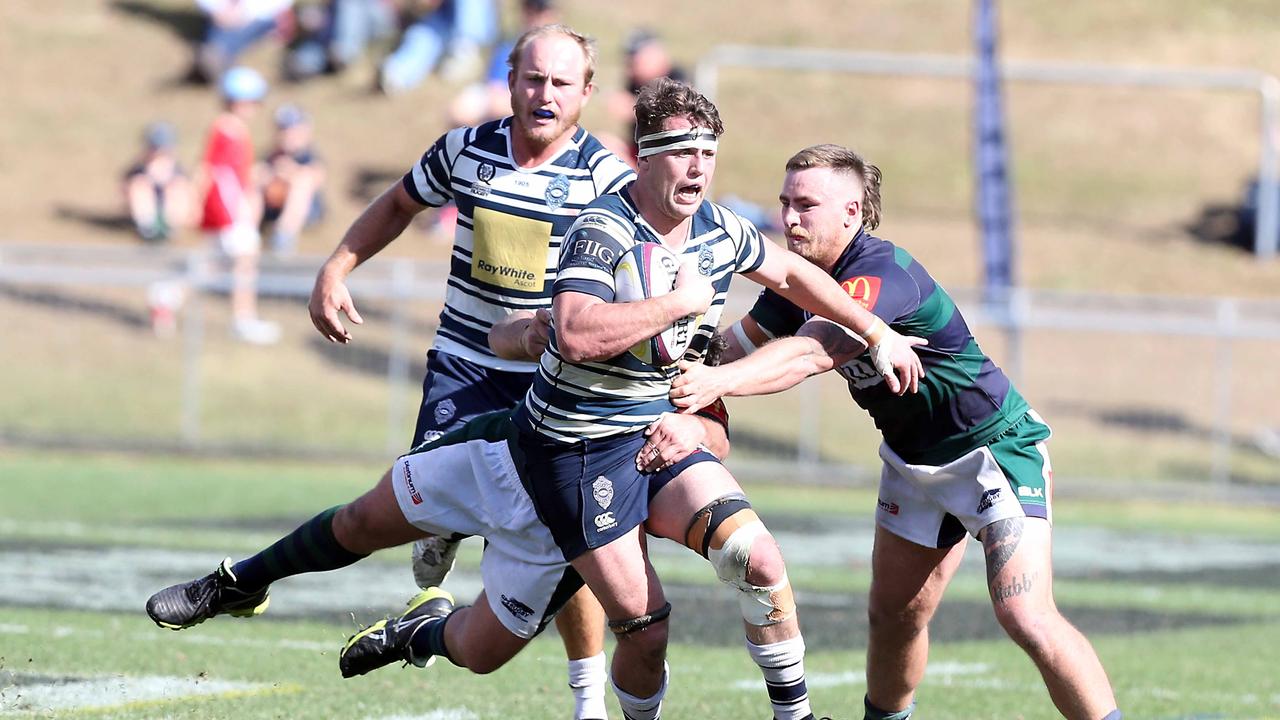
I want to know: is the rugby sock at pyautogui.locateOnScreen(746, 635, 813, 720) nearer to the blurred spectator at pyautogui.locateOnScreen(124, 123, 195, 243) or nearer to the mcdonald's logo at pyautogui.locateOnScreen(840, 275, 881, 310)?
the mcdonald's logo at pyautogui.locateOnScreen(840, 275, 881, 310)

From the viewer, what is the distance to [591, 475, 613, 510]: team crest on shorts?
5.14 metres

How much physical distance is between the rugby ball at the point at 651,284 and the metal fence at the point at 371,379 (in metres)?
11.6

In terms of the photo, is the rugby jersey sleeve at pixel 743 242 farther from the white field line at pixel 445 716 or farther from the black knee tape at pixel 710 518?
the white field line at pixel 445 716

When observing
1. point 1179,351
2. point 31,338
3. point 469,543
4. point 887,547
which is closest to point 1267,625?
point 887,547

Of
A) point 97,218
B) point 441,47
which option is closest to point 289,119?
point 97,218

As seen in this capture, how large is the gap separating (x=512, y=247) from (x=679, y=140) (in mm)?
1097

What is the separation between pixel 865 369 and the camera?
220 inches

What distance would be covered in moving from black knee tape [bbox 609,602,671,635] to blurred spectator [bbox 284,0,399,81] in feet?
73.6

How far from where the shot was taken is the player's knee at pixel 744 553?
5082 mm

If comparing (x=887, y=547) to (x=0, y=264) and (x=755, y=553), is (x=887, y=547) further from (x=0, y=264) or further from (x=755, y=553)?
(x=0, y=264)

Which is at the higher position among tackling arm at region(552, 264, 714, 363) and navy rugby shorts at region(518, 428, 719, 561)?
tackling arm at region(552, 264, 714, 363)

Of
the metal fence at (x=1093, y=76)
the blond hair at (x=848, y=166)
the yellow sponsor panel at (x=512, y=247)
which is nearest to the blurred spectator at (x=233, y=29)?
the metal fence at (x=1093, y=76)

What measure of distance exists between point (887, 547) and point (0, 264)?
1329 cm

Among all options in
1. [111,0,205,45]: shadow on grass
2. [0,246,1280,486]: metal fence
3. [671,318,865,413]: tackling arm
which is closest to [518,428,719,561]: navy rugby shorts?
[671,318,865,413]: tackling arm
